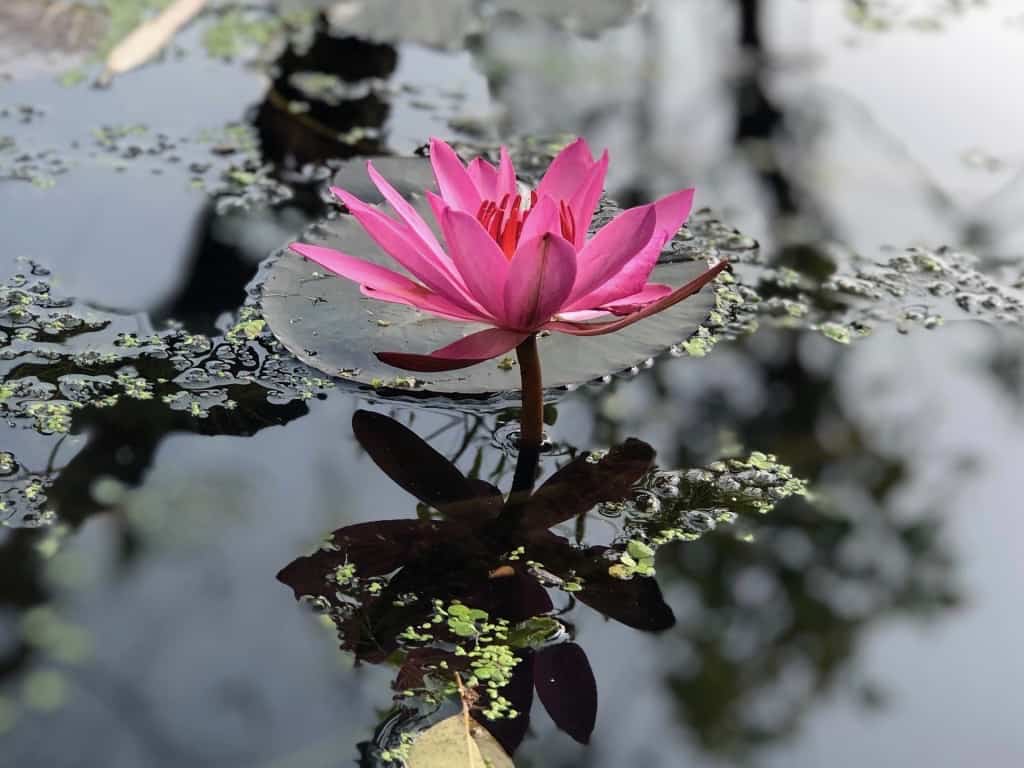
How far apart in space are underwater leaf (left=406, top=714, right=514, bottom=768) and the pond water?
0.06 ft

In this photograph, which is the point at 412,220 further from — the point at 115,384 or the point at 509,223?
the point at 115,384

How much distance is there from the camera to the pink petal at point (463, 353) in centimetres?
115

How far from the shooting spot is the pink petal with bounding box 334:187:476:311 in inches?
45.0

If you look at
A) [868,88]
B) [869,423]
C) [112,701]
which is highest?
[868,88]

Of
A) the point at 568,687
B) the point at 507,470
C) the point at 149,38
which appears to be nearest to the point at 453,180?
the point at 507,470

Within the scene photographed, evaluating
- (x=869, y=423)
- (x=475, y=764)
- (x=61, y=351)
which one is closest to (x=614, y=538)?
(x=475, y=764)

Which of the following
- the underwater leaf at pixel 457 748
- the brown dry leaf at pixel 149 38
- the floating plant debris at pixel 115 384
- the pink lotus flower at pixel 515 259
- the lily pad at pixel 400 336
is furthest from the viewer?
the brown dry leaf at pixel 149 38

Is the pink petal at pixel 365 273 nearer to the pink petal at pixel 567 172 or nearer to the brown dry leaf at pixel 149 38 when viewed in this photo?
the pink petal at pixel 567 172

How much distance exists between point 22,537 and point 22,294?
51 centimetres

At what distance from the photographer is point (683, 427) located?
1440 millimetres

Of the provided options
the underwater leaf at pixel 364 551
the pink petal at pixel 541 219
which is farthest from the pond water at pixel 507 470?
the pink petal at pixel 541 219

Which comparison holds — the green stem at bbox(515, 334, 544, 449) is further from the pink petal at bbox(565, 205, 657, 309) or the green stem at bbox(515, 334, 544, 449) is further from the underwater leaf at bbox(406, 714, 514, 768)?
the underwater leaf at bbox(406, 714, 514, 768)

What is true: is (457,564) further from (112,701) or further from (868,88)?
(868,88)

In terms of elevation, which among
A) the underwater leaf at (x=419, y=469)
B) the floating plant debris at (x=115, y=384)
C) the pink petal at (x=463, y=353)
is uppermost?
the pink petal at (x=463, y=353)
